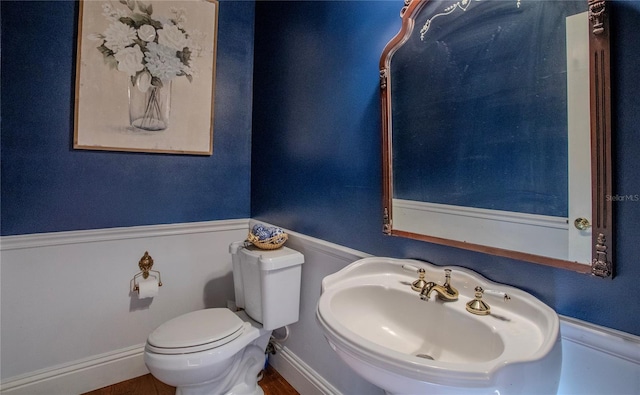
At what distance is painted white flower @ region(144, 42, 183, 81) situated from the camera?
1712 millimetres

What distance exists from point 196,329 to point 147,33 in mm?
1574

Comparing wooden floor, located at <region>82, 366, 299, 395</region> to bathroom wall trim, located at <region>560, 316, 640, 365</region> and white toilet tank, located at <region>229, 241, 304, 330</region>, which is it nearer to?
white toilet tank, located at <region>229, 241, 304, 330</region>

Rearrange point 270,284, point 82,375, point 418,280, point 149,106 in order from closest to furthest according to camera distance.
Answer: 1. point 418,280
2. point 270,284
3. point 82,375
4. point 149,106

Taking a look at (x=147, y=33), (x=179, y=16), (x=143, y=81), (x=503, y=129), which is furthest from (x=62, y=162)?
(x=503, y=129)

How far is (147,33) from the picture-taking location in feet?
5.57

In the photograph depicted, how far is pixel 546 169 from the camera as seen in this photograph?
2.67ft

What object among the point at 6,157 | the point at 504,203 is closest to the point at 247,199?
the point at 6,157

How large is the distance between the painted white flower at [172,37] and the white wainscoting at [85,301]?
105 centimetres

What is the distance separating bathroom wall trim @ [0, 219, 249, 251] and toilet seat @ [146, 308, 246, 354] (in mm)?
572

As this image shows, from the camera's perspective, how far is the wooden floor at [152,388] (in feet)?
5.37

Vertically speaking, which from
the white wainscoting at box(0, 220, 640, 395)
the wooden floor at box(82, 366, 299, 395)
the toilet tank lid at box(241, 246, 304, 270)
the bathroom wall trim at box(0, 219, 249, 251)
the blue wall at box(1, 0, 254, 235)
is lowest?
the wooden floor at box(82, 366, 299, 395)

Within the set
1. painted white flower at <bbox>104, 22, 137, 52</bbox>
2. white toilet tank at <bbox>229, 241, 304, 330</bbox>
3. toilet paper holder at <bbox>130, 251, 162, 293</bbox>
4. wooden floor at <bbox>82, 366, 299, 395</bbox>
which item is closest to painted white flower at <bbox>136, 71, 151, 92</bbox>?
painted white flower at <bbox>104, 22, 137, 52</bbox>

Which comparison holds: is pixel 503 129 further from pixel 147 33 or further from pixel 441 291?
pixel 147 33

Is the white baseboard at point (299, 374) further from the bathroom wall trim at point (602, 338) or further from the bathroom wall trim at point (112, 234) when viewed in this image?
the bathroom wall trim at point (602, 338)
